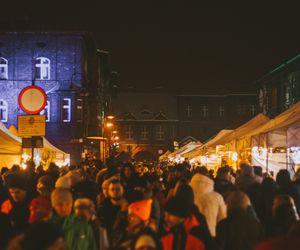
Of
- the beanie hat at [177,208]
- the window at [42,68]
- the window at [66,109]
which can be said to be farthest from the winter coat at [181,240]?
the window at [42,68]

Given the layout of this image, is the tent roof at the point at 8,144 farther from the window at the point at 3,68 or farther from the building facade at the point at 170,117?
the building facade at the point at 170,117

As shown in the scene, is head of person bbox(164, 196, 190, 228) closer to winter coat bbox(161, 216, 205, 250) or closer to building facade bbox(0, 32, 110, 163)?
winter coat bbox(161, 216, 205, 250)

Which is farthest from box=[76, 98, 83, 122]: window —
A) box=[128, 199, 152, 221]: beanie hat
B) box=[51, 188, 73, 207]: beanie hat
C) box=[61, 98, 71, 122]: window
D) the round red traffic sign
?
box=[128, 199, 152, 221]: beanie hat

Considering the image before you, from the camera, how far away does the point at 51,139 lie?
46.8 meters

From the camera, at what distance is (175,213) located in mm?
6137

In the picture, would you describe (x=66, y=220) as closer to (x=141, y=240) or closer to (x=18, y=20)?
(x=141, y=240)

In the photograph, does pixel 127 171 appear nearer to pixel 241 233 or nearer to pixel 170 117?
pixel 241 233

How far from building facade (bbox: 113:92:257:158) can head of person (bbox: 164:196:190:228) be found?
9429cm

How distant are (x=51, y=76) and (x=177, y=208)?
41.0 meters

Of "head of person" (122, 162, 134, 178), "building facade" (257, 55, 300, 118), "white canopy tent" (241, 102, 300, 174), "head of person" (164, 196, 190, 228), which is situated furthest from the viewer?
"building facade" (257, 55, 300, 118)

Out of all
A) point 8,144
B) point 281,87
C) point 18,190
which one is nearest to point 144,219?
point 18,190

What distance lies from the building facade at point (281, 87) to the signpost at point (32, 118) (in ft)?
149

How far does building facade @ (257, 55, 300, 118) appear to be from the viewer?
187 ft

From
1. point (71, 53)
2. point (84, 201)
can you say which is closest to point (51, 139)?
point (71, 53)
